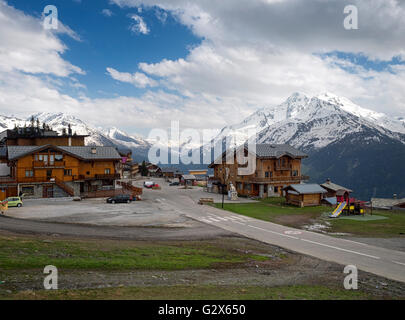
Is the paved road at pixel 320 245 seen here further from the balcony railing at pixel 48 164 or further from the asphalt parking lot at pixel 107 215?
the balcony railing at pixel 48 164

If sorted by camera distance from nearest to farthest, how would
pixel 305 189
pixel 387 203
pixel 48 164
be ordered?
pixel 305 189 < pixel 48 164 < pixel 387 203

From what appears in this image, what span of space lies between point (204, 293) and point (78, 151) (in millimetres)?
58380

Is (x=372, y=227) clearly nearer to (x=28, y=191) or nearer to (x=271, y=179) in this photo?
(x=271, y=179)

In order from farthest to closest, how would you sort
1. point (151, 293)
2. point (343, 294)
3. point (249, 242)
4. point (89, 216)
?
point (89, 216), point (249, 242), point (343, 294), point (151, 293)

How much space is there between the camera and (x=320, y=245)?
27.9m

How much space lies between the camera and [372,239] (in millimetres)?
30500

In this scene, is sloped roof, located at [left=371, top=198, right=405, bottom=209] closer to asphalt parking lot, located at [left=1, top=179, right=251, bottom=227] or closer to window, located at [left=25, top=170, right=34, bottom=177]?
asphalt parking lot, located at [left=1, top=179, right=251, bottom=227]

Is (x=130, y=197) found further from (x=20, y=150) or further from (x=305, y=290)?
(x=305, y=290)

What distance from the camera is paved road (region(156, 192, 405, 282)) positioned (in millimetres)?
21842

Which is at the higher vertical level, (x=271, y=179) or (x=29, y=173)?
(x=29, y=173)

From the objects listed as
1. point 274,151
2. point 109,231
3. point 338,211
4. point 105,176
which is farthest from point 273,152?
point 109,231
